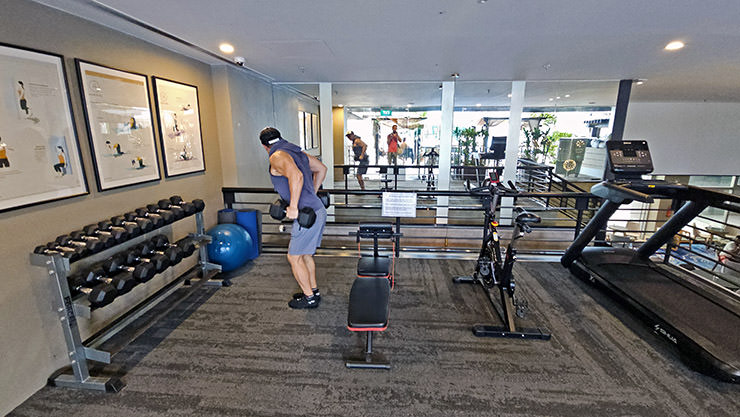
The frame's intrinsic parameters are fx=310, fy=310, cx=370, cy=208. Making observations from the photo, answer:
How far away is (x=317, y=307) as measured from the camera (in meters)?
2.86

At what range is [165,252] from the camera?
257 centimetres

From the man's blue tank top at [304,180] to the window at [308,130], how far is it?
4292 millimetres

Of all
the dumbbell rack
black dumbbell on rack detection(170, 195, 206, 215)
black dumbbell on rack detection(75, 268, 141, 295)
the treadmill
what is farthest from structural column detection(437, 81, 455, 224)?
the dumbbell rack

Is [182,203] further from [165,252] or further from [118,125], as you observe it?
[118,125]

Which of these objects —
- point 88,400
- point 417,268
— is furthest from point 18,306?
point 417,268

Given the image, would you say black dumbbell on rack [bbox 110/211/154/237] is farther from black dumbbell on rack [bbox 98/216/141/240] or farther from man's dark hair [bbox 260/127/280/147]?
man's dark hair [bbox 260/127/280/147]

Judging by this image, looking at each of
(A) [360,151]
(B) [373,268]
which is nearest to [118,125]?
(B) [373,268]

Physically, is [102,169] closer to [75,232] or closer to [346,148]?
[75,232]

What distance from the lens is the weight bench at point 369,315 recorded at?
6.39 ft

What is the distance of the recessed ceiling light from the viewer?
284 centimetres

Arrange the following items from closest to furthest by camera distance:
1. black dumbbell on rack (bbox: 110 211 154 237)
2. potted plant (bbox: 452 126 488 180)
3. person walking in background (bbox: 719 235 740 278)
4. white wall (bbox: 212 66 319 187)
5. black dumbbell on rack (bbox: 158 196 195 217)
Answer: black dumbbell on rack (bbox: 110 211 154 237) < black dumbbell on rack (bbox: 158 196 195 217) < person walking in background (bbox: 719 235 740 278) < white wall (bbox: 212 66 319 187) < potted plant (bbox: 452 126 488 180)

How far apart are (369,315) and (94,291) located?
5.77ft

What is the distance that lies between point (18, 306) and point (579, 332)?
3.90 m

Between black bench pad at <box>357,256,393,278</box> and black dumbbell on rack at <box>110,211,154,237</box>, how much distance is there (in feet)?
5.60
